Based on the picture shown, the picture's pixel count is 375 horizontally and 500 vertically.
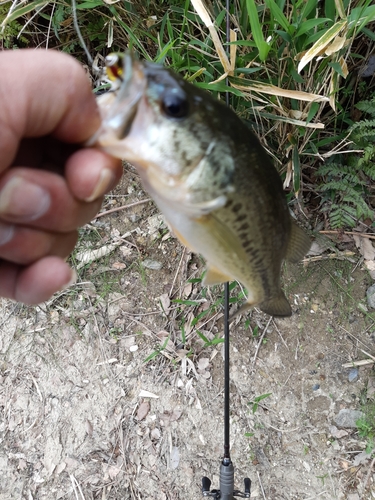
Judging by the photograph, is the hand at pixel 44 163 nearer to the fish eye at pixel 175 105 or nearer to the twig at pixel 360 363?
the fish eye at pixel 175 105

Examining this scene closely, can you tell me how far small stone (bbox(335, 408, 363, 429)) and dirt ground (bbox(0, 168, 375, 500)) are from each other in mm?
51

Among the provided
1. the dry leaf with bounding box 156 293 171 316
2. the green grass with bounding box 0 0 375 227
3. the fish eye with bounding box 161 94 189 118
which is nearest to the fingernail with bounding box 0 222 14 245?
the fish eye with bounding box 161 94 189 118

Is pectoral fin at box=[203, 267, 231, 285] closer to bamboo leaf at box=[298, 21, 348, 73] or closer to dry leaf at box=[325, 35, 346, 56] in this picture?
bamboo leaf at box=[298, 21, 348, 73]

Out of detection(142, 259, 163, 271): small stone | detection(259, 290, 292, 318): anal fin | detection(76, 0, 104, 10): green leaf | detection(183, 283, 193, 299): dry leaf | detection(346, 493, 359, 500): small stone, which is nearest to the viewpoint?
detection(259, 290, 292, 318): anal fin

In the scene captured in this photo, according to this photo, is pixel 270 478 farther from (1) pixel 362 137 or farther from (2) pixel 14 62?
(2) pixel 14 62

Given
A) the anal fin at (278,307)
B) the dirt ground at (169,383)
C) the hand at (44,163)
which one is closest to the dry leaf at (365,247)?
the dirt ground at (169,383)

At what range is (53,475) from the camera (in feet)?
9.86

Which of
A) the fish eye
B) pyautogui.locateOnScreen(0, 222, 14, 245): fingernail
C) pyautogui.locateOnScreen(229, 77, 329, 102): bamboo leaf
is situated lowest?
pyautogui.locateOnScreen(229, 77, 329, 102): bamboo leaf

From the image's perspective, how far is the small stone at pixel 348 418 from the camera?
113 inches

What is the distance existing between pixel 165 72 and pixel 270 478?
112 inches

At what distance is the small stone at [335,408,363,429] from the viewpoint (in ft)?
9.45

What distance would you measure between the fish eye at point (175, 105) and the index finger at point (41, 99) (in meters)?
0.26

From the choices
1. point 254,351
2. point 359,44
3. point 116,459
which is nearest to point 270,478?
point 254,351

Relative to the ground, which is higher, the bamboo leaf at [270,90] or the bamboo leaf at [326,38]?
the bamboo leaf at [326,38]
